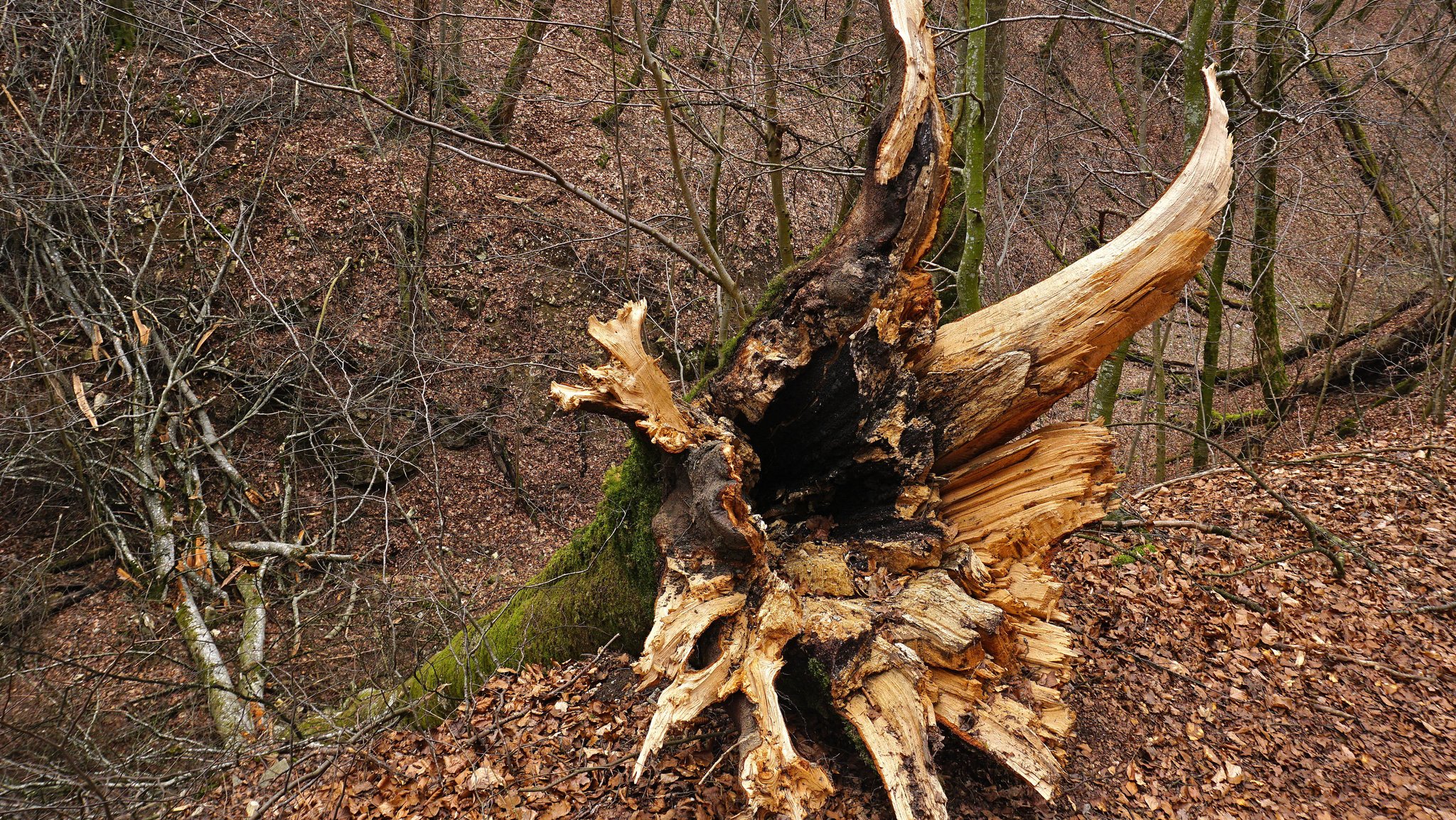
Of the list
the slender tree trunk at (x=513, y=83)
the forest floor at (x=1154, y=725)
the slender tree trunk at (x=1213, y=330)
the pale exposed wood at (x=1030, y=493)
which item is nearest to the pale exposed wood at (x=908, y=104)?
the pale exposed wood at (x=1030, y=493)

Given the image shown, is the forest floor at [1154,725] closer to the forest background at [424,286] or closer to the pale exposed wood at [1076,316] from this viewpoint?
the forest background at [424,286]

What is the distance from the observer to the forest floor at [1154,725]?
125 inches

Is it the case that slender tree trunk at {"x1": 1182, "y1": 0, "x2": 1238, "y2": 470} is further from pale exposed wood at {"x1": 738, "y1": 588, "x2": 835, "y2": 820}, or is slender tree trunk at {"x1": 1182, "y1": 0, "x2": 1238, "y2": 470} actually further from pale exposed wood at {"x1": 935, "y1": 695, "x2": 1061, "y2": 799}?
pale exposed wood at {"x1": 738, "y1": 588, "x2": 835, "y2": 820}

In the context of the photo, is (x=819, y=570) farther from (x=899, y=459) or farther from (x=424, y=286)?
(x=424, y=286)

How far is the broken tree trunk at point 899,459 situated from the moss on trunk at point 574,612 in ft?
1.09

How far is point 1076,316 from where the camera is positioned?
10.8ft

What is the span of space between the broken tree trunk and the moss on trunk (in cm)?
33

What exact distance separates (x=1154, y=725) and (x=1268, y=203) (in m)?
6.31

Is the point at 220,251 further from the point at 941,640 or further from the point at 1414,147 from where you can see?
the point at 1414,147

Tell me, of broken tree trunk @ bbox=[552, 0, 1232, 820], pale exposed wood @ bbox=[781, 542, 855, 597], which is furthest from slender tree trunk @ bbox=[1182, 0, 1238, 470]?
pale exposed wood @ bbox=[781, 542, 855, 597]

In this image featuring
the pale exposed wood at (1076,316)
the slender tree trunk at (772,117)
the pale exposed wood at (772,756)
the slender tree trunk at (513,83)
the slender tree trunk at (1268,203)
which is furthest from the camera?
the slender tree trunk at (513,83)

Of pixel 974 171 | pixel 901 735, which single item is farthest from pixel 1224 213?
pixel 901 735

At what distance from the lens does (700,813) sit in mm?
2977

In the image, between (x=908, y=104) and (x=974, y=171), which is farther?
(x=974, y=171)
